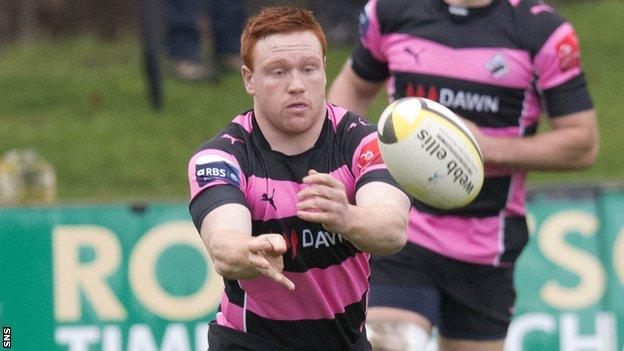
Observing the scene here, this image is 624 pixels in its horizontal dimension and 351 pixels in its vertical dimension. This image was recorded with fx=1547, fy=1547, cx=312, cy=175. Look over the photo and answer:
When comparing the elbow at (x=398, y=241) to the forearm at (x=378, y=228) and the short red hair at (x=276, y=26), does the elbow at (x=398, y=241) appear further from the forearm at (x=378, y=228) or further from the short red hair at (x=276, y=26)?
the short red hair at (x=276, y=26)

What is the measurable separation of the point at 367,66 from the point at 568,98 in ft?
3.05

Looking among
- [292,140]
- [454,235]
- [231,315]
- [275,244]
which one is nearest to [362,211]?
[275,244]

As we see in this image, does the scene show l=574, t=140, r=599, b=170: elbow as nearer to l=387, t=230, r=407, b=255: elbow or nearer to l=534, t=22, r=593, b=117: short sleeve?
l=534, t=22, r=593, b=117: short sleeve

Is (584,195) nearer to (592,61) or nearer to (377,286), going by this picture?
(377,286)

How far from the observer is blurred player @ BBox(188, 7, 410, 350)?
5.12 m

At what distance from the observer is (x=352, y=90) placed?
711cm

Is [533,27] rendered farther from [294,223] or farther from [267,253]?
[267,253]

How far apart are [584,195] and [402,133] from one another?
3.50 meters

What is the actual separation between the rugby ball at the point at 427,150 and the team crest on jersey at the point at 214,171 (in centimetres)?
52

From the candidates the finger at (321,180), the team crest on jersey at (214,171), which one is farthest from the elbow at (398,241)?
the team crest on jersey at (214,171)

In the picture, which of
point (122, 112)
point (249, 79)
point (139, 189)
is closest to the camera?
point (249, 79)

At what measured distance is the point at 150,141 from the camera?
11445mm

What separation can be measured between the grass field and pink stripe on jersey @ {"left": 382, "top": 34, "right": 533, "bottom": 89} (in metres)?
4.17

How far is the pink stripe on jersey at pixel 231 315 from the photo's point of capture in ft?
18.2
